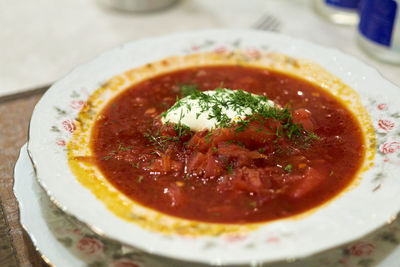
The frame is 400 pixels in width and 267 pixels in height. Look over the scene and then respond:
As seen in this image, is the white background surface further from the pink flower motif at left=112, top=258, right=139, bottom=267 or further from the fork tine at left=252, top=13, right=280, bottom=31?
the pink flower motif at left=112, top=258, right=139, bottom=267

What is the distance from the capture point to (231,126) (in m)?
2.38

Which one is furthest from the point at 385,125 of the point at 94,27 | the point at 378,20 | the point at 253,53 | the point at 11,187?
the point at 94,27

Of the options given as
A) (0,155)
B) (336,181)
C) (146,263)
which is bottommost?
(0,155)

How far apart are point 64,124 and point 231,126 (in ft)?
2.69

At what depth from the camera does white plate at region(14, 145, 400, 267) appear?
6.53ft

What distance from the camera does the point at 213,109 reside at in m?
2.49

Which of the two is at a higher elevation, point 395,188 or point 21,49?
point 395,188

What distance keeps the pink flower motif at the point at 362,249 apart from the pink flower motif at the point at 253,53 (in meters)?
1.51

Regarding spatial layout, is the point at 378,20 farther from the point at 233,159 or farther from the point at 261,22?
the point at 233,159

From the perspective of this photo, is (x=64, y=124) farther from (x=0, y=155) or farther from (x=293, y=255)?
(x=293, y=255)

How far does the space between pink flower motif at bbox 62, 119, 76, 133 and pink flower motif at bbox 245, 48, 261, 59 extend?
124cm

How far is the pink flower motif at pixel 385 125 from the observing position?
2.47 m

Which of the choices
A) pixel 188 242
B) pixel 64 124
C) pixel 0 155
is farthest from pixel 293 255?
pixel 0 155

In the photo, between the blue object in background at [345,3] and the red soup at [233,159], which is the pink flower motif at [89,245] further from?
the blue object in background at [345,3]
